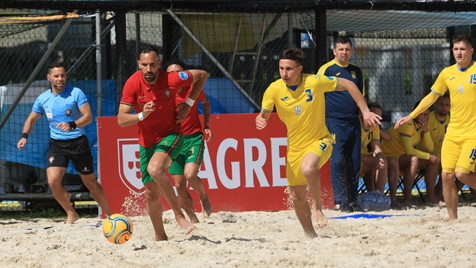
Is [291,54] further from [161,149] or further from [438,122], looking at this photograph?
[438,122]

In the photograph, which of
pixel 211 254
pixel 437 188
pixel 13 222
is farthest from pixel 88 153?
pixel 437 188

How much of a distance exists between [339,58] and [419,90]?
176 inches

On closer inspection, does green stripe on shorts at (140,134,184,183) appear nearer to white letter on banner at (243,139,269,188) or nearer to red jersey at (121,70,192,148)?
red jersey at (121,70,192,148)

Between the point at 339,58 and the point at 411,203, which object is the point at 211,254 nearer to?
the point at 339,58

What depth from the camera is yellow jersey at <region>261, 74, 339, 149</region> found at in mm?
4695

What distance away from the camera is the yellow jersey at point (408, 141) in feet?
24.6

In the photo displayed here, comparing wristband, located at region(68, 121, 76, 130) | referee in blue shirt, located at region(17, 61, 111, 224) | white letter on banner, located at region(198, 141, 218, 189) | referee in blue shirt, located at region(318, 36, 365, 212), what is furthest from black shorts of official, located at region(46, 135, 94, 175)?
referee in blue shirt, located at region(318, 36, 365, 212)

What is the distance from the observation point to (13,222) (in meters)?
6.67

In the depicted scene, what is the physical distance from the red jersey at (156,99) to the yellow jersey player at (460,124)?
2.51m

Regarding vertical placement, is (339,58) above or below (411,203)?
above

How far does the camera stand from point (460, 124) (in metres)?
5.40

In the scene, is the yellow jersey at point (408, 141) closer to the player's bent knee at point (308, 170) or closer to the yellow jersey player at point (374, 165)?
the yellow jersey player at point (374, 165)

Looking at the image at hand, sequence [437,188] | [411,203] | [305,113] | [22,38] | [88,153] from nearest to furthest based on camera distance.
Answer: [305,113]
[88,153]
[411,203]
[437,188]
[22,38]

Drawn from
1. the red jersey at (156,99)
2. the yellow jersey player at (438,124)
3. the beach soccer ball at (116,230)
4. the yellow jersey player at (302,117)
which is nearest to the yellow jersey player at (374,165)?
the yellow jersey player at (438,124)
